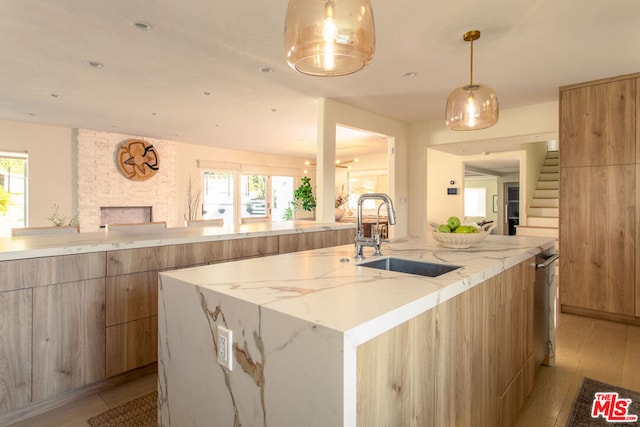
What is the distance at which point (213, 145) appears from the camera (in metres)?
7.95

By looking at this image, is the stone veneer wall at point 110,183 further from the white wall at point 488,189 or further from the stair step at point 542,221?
the white wall at point 488,189

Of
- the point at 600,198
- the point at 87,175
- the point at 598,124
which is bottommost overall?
the point at 600,198

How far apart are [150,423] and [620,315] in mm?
4065

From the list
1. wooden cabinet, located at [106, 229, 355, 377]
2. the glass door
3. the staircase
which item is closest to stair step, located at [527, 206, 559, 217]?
the staircase

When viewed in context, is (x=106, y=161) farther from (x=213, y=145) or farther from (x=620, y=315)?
(x=620, y=315)

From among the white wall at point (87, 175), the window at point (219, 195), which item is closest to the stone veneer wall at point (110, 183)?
the white wall at point (87, 175)

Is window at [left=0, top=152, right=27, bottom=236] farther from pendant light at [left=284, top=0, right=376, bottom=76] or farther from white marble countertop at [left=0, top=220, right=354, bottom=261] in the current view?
pendant light at [left=284, top=0, right=376, bottom=76]

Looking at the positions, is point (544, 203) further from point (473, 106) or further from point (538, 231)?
point (473, 106)

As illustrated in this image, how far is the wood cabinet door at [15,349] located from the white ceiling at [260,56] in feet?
5.87

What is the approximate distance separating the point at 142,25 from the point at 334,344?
265 centimetres

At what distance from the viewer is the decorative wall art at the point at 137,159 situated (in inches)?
261

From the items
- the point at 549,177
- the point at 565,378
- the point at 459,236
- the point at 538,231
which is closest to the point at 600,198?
the point at 565,378

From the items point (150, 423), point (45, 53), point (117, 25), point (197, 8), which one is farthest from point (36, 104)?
point (150, 423)

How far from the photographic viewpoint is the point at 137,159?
22.4 ft
